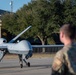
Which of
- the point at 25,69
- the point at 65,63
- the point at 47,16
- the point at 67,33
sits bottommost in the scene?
the point at 25,69

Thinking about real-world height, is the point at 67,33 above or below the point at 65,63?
above

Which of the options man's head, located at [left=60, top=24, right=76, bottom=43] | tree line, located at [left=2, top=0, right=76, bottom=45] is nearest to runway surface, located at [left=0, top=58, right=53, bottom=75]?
man's head, located at [left=60, top=24, right=76, bottom=43]

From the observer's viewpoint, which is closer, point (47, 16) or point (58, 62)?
point (58, 62)

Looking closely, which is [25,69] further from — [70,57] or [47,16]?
[47,16]

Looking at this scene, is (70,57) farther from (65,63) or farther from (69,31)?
(69,31)

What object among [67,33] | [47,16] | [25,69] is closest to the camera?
[67,33]

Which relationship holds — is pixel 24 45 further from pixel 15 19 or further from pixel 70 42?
pixel 15 19

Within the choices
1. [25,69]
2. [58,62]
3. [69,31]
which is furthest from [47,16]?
[58,62]

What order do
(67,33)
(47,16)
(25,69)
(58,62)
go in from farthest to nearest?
(47,16), (25,69), (67,33), (58,62)

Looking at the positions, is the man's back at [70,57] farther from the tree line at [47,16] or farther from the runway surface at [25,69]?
the tree line at [47,16]

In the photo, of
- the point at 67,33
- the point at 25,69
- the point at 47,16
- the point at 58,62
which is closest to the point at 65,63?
the point at 58,62

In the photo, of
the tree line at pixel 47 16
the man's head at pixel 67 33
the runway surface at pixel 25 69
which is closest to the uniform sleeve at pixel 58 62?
the man's head at pixel 67 33

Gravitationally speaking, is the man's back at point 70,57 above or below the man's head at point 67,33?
below

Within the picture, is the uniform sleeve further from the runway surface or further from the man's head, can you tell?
the runway surface
